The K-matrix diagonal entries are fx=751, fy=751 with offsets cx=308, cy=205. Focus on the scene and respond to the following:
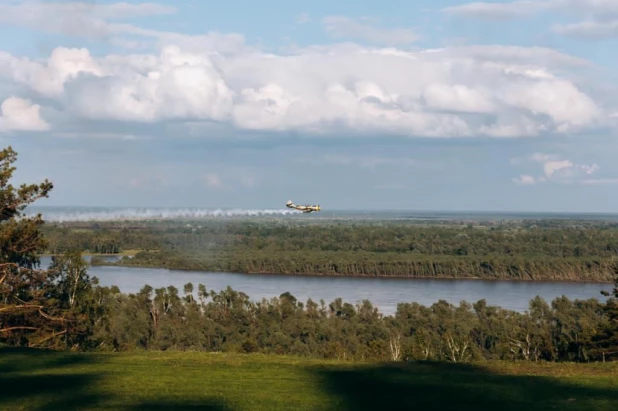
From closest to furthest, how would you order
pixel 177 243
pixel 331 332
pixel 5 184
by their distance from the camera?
1. pixel 5 184
2. pixel 331 332
3. pixel 177 243

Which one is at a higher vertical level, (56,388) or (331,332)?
(56,388)

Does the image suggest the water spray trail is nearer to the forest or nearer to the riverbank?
the riverbank

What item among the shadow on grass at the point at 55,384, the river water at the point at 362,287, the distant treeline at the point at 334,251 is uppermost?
the shadow on grass at the point at 55,384

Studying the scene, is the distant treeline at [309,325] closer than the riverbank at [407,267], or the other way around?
the distant treeline at [309,325]

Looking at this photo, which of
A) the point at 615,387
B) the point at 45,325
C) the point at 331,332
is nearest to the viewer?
the point at 615,387

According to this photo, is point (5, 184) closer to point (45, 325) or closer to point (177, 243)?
point (45, 325)

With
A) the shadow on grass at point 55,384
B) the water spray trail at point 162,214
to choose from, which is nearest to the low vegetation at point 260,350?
the shadow on grass at point 55,384

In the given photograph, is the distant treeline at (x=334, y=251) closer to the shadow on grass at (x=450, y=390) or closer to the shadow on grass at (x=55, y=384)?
the shadow on grass at (x=55, y=384)

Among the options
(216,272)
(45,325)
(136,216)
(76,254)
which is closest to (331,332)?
(76,254)
